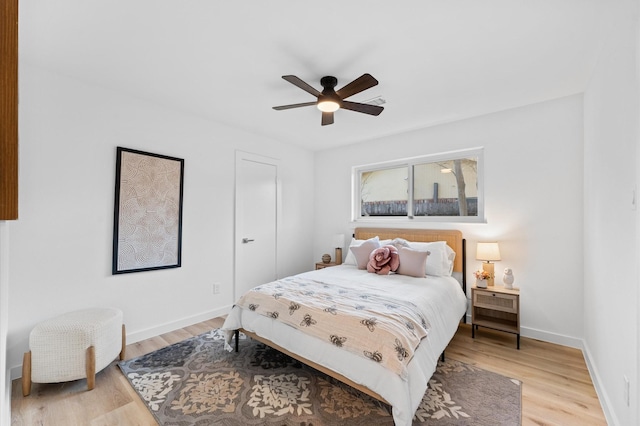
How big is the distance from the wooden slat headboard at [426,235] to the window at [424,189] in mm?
235

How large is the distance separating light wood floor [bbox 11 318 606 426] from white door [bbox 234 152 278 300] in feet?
4.43

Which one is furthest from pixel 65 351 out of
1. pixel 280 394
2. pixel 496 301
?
pixel 496 301

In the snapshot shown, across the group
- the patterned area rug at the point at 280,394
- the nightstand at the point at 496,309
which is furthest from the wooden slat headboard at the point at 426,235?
the patterned area rug at the point at 280,394

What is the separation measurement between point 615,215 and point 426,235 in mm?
1997

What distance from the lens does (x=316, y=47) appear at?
2059mm

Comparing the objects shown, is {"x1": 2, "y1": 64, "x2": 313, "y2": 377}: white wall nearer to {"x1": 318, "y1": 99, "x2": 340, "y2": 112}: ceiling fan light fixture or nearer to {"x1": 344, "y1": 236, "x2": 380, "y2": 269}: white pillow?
{"x1": 344, "y1": 236, "x2": 380, "y2": 269}: white pillow

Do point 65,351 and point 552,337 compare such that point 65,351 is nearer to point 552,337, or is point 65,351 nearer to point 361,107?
point 361,107

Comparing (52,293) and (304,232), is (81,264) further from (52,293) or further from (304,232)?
(304,232)

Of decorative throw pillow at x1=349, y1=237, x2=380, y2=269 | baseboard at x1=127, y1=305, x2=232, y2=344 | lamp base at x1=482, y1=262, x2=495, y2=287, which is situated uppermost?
decorative throw pillow at x1=349, y1=237, x2=380, y2=269

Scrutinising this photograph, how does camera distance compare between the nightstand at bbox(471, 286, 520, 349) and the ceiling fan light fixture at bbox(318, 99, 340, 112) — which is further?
the nightstand at bbox(471, 286, 520, 349)

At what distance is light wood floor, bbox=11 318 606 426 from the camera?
6.04 ft

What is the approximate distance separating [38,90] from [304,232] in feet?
11.7

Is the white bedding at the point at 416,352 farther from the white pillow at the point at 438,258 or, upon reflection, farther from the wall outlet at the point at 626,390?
the wall outlet at the point at 626,390

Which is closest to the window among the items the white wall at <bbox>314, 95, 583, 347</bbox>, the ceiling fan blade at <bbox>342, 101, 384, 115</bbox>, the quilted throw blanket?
the white wall at <bbox>314, 95, 583, 347</bbox>
